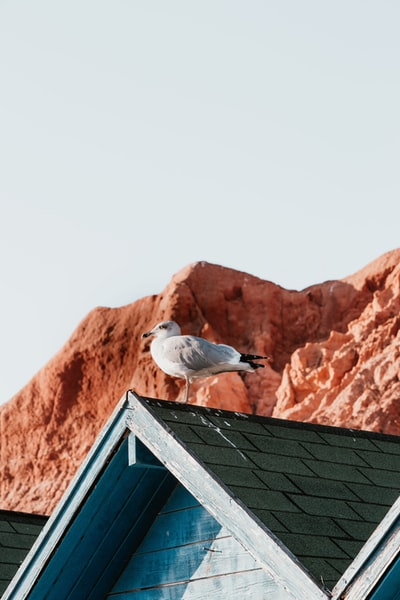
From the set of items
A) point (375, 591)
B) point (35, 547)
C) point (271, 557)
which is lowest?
point (375, 591)

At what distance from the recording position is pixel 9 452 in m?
34.0

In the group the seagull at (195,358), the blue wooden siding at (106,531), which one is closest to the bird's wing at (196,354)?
the seagull at (195,358)

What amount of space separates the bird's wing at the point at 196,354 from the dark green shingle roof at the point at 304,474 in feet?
6.35

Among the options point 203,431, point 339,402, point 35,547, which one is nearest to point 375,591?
point 203,431

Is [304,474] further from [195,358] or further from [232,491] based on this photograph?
[195,358]

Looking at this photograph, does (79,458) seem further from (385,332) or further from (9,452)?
(385,332)

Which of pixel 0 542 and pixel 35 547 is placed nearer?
pixel 35 547

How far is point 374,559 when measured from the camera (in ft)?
14.6

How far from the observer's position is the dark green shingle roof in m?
5.00

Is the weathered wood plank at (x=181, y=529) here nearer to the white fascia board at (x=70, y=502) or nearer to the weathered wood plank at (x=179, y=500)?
the weathered wood plank at (x=179, y=500)

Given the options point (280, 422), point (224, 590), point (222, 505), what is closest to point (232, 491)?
point (222, 505)

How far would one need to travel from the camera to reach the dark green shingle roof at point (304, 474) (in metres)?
5.00

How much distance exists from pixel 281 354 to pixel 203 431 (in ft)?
89.2

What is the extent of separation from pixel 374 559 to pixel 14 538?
4.02 metres
